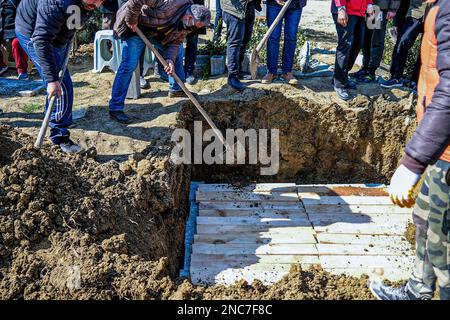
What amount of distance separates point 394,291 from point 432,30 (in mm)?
1521

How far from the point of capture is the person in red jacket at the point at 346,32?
5219 millimetres

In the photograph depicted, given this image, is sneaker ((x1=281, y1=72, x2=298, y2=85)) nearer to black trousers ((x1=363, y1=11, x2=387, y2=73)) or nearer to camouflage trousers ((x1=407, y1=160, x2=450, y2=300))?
black trousers ((x1=363, y1=11, x2=387, y2=73))

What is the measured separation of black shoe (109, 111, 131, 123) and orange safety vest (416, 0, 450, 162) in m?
3.15

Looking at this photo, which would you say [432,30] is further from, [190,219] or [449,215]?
[190,219]

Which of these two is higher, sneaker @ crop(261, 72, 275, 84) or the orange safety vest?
the orange safety vest

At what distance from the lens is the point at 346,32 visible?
530 centimetres

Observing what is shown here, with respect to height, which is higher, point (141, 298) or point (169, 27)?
point (169, 27)

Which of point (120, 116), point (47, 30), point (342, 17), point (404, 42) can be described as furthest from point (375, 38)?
point (47, 30)

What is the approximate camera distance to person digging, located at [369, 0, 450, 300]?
2.11 m

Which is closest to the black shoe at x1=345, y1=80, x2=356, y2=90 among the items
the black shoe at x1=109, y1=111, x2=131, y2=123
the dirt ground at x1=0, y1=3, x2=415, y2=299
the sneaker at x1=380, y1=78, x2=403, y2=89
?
the dirt ground at x1=0, y1=3, x2=415, y2=299

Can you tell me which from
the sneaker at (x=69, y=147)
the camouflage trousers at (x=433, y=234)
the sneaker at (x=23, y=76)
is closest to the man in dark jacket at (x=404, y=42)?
the camouflage trousers at (x=433, y=234)

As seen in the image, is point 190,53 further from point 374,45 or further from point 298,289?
point 298,289

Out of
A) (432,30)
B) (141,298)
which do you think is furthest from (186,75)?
(432,30)

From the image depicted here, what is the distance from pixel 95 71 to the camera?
634cm
